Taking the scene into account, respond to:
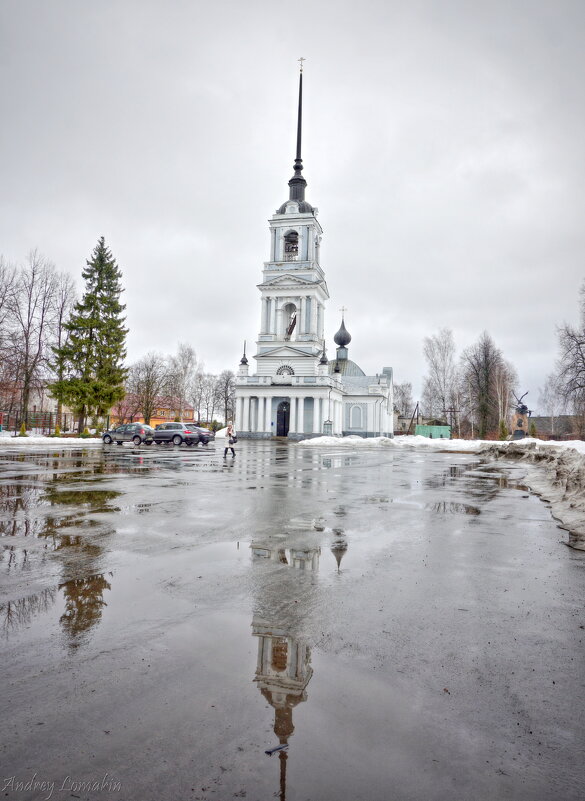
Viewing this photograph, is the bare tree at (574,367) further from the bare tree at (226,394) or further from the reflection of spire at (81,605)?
the bare tree at (226,394)

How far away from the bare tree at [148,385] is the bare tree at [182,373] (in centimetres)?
182

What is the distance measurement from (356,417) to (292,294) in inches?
723

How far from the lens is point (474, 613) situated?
3646 mm

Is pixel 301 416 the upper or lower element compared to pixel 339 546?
upper

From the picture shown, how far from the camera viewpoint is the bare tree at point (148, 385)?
59031mm

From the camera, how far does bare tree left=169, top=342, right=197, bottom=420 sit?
67625 millimetres

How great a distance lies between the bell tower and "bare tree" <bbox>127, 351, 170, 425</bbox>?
1534 cm

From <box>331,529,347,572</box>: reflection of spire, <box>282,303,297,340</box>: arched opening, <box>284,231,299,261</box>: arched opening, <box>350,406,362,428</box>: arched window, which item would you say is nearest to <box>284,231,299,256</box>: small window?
<box>284,231,299,261</box>: arched opening

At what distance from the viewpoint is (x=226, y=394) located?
8569 centimetres

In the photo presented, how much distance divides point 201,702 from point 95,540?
376cm

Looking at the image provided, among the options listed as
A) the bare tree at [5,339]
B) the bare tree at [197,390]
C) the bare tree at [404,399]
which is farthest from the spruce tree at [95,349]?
the bare tree at [404,399]

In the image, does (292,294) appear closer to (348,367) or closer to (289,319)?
(289,319)

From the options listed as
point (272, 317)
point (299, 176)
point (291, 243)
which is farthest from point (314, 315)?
point (299, 176)

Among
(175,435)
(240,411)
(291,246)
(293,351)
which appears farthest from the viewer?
(291,246)
